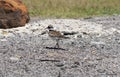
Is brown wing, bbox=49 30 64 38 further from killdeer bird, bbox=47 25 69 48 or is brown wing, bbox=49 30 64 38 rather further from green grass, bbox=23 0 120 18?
green grass, bbox=23 0 120 18

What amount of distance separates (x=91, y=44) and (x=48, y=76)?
10.7 feet

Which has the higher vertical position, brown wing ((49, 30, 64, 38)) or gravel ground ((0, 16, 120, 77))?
brown wing ((49, 30, 64, 38))

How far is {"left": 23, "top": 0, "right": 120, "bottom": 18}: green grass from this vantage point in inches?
909

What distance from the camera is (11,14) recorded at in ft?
52.3

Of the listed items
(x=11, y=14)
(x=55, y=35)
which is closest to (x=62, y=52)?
(x=55, y=35)

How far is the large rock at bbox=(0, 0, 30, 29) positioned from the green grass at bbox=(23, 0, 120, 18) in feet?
20.0

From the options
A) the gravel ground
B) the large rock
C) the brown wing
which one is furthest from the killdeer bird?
the large rock

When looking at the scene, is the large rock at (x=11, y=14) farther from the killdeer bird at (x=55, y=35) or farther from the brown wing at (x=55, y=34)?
the brown wing at (x=55, y=34)

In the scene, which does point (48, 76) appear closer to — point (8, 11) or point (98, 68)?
point (98, 68)

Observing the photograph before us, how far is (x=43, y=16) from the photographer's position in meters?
22.3

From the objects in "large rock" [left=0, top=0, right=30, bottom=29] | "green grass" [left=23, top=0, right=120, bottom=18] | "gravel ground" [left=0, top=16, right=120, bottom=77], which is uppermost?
"green grass" [left=23, top=0, right=120, bottom=18]

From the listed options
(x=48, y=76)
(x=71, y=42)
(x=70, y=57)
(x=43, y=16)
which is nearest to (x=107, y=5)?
(x=43, y=16)

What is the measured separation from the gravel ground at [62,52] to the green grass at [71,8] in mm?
6505

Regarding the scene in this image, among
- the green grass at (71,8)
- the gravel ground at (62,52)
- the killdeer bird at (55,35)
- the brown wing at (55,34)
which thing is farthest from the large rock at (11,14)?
the green grass at (71,8)
